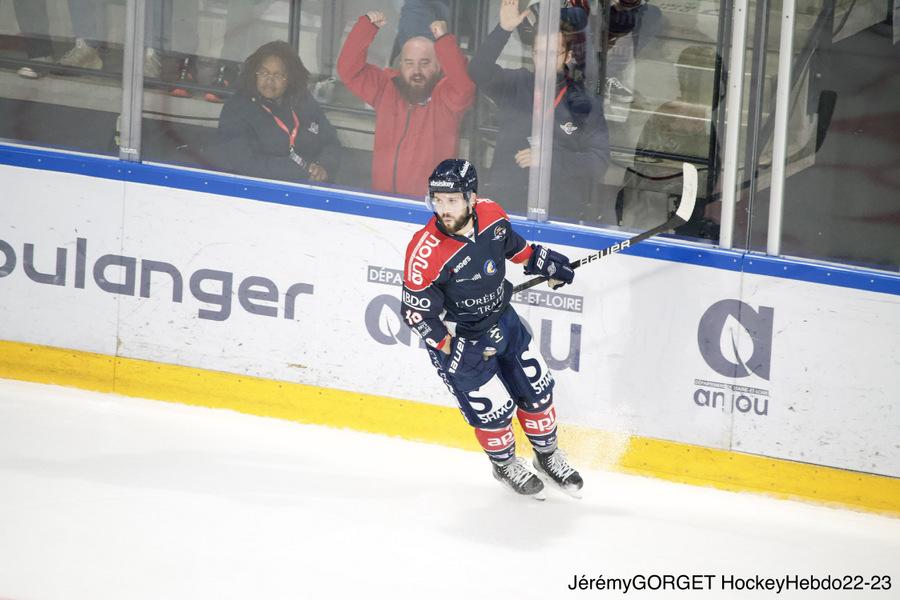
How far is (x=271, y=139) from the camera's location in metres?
4.54

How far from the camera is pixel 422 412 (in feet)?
14.6

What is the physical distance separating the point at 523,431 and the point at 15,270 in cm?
226

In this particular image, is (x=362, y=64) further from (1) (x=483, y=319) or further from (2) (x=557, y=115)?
(1) (x=483, y=319)

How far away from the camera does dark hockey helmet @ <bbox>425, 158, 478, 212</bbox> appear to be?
11.5ft

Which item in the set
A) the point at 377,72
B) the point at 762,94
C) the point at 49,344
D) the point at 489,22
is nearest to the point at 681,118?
the point at 762,94

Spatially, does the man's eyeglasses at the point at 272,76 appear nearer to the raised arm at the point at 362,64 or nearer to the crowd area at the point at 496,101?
the crowd area at the point at 496,101

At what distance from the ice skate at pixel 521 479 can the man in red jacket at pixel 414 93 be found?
45.2 inches

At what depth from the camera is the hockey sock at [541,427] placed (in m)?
3.98

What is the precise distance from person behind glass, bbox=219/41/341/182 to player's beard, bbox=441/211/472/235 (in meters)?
1.02

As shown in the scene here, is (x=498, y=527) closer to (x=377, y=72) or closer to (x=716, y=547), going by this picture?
(x=716, y=547)

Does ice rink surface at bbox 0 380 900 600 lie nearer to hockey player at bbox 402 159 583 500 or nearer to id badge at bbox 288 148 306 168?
hockey player at bbox 402 159 583 500

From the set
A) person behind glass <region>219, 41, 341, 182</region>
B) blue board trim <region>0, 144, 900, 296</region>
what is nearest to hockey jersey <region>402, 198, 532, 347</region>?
blue board trim <region>0, 144, 900, 296</region>

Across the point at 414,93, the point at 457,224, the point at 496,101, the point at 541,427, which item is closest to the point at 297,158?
the point at 414,93

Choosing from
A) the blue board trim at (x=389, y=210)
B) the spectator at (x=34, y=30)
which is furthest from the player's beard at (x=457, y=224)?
the spectator at (x=34, y=30)
